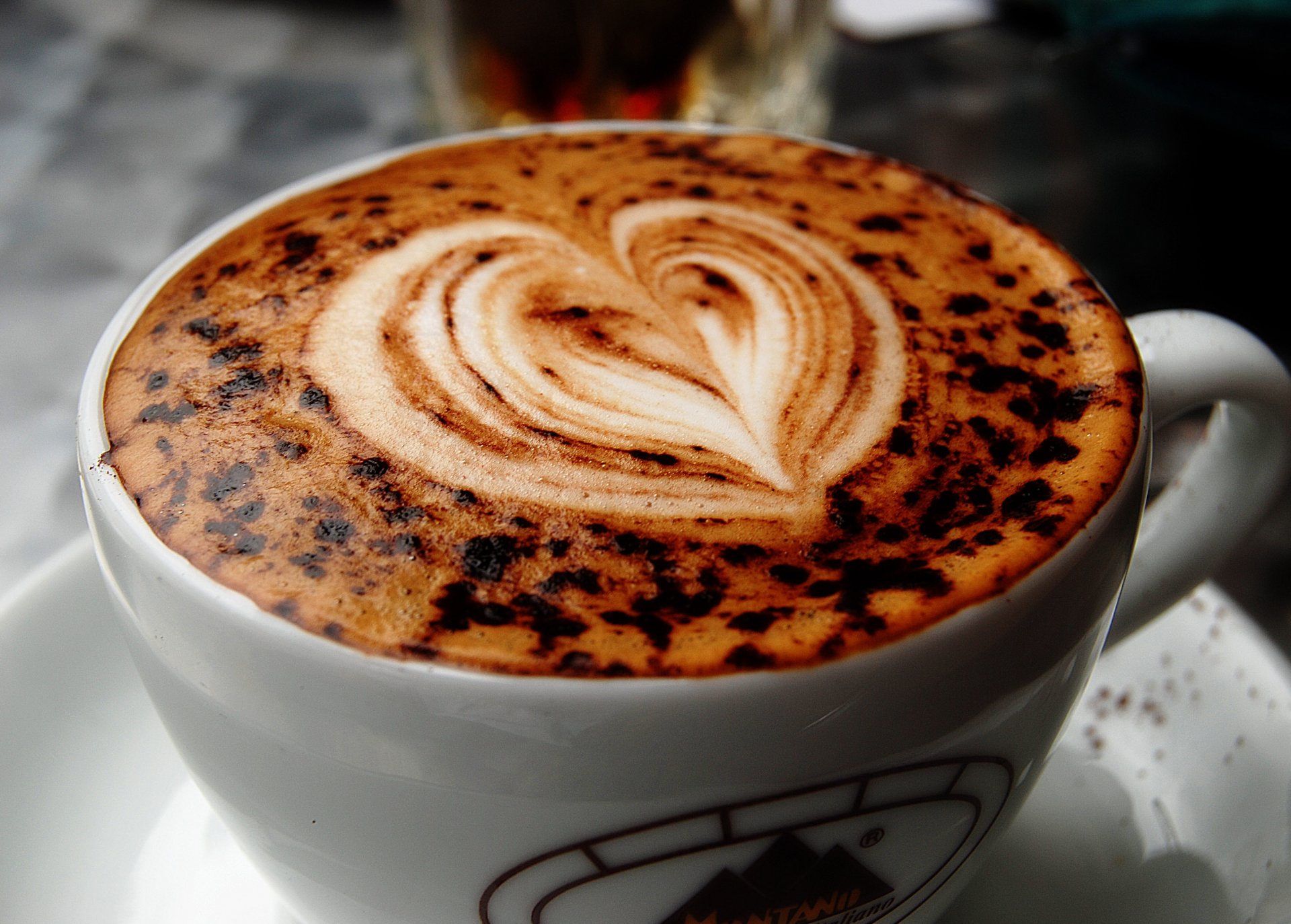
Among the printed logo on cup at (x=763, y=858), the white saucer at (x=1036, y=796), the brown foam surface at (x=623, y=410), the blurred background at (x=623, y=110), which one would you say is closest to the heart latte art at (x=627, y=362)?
the brown foam surface at (x=623, y=410)

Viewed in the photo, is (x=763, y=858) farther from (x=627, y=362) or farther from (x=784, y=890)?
(x=627, y=362)

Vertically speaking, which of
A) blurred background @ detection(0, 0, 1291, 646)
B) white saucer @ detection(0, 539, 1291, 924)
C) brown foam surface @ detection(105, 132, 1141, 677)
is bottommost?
white saucer @ detection(0, 539, 1291, 924)

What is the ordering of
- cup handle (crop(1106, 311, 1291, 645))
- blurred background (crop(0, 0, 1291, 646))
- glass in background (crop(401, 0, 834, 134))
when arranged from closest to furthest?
cup handle (crop(1106, 311, 1291, 645)), blurred background (crop(0, 0, 1291, 646)), glass in background (crop(401, 0, 834, 134))

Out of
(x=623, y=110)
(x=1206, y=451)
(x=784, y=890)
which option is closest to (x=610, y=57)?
(x=623, y=110)

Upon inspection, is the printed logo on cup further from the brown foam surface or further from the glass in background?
the glass in background

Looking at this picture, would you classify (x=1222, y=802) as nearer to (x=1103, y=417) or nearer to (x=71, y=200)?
(x=1103, y=417)

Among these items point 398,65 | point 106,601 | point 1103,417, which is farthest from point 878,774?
point 398,65

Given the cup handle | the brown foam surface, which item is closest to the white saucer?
the cup handle
